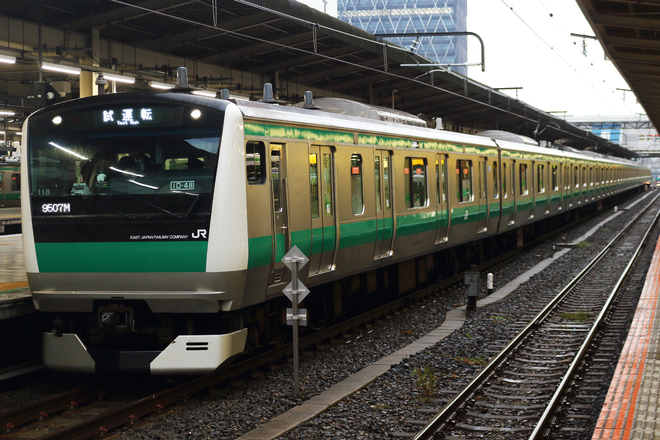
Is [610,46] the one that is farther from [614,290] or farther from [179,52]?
[179,52]

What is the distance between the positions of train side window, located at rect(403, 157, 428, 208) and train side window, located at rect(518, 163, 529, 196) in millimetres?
8972

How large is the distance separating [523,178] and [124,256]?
1661 cm

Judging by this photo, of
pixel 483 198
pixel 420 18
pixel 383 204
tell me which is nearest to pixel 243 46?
pixel 483 198

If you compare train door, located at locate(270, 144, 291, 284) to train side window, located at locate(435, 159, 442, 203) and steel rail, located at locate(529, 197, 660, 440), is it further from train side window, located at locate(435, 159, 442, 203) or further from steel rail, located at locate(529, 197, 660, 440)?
train side window, located at locate(435, 159, 442, 203)

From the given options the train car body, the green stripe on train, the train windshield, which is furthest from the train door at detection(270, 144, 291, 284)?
the green stripe on train

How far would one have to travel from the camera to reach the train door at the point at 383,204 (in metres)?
12.0

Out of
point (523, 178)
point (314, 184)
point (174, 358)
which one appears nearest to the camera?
point (174, 358)

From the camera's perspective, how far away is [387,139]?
1235 cm

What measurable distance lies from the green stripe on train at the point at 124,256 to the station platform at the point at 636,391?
3917 millimetres

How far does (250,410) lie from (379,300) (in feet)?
20.2

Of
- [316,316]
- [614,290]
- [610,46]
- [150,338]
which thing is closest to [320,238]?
[316,316]

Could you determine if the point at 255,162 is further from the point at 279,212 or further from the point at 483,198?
the point at 483,198

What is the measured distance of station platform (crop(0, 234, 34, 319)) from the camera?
28.5 feet

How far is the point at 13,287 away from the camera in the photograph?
31.9ft
